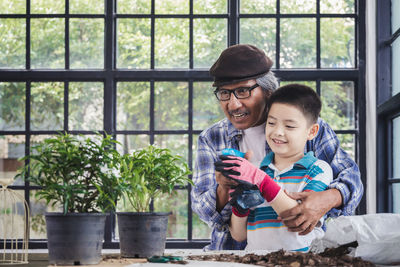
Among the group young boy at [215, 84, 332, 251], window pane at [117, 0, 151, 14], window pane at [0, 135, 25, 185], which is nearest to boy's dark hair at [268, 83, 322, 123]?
young boy at [215, 84, 332, 251]

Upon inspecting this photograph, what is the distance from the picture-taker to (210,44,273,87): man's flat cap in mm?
1844

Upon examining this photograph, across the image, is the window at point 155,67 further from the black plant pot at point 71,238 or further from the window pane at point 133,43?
the black plant pot at point 71,238

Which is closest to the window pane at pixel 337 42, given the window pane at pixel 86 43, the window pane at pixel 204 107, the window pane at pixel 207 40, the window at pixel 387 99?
the window at pixel 387 99

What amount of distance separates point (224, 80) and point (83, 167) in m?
0.66

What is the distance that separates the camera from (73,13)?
393 centimetres

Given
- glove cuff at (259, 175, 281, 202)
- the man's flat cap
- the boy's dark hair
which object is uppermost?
the man's flat cap

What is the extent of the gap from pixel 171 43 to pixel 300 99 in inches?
91.1

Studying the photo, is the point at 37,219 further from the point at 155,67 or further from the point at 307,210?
the point at 307,210

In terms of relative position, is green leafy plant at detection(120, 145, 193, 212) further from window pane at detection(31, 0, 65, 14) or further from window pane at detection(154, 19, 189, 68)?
window pane at detection(31, 0, 65, 14)

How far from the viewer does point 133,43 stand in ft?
12.8

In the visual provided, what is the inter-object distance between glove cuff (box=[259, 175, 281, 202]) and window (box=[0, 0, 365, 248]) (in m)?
2.25

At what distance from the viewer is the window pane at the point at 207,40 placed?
3865mm

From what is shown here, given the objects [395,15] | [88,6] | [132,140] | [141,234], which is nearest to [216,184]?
[141,234]

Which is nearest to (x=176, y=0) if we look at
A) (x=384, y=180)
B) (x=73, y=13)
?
(x=73, y=13)
